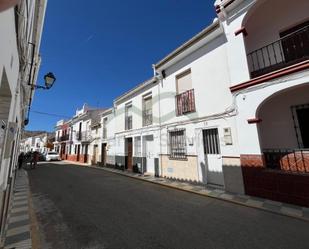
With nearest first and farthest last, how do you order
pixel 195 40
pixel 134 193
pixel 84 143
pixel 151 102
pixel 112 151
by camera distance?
pixel 134 193 → pixel 195 40 → pixel 151 102 → pixel 112 151 → pixel 84 143

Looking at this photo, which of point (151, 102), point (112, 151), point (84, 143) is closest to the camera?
point (151, 102)

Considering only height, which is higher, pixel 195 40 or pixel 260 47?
pixel 195 40

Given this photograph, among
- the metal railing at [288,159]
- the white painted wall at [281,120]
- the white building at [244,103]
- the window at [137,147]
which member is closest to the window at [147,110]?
the window at [137,147]

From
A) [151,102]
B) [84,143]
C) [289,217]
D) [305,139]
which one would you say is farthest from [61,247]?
[84,143]

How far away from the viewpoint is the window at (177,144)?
897 cm

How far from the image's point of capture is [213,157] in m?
7.61

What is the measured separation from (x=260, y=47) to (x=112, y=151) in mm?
13328

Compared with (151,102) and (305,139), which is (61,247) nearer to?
(305,139)

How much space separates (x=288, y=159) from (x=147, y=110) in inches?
327

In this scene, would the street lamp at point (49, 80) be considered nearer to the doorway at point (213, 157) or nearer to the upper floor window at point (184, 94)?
the upper floor window at point (184, 94)

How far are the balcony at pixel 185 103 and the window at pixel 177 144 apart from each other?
3.39 feet

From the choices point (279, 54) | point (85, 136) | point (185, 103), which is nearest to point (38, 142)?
point (85, 136)

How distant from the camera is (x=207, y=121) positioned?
780 cm

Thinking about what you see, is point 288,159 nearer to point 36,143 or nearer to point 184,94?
point 184,94
